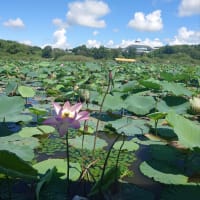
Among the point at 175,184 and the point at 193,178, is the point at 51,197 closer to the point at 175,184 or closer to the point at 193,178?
the point at 175,184

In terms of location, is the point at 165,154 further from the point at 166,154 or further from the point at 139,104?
the point at 139,104

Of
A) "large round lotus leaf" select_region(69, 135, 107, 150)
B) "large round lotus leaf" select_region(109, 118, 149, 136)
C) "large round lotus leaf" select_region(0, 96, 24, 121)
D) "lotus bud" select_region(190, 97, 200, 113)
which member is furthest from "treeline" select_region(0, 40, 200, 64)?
"large round lotus leaf" select_region(0, 96, 24, 121)

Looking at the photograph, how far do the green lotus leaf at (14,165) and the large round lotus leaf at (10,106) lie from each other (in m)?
0.94

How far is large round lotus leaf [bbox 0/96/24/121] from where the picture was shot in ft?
6.62

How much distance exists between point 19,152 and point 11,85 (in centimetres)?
232

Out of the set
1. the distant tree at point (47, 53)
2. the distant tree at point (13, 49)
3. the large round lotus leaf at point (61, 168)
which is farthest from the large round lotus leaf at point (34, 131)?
the distant tree at point (47, 53)

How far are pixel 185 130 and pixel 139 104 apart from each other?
1200mm

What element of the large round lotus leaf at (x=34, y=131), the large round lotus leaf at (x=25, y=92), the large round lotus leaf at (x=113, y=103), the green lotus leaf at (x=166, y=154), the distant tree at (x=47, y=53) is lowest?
the distant tree at (x=47, y=53)

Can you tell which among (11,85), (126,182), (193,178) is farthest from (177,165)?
(11,85)

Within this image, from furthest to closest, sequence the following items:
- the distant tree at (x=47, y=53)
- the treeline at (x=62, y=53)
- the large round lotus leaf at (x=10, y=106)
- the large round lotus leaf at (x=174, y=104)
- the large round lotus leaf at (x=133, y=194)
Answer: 1. the distant tree at (x=47, y=53)
2. the treeline at (x=62, y=53)
3. the large round lotus leaf at (x=174, y=104)
4. the large round lotus leaf at (x=10, y=106)
5. the large round lotus leaf at (x=133, y=194)

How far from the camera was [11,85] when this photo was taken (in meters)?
3.87

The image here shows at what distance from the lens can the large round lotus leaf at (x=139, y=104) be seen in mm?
2793

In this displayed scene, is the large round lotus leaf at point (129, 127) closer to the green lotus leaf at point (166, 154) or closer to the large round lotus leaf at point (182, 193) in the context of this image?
the green lotus leaf at point (166, 154)

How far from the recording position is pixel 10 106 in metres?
2.10
